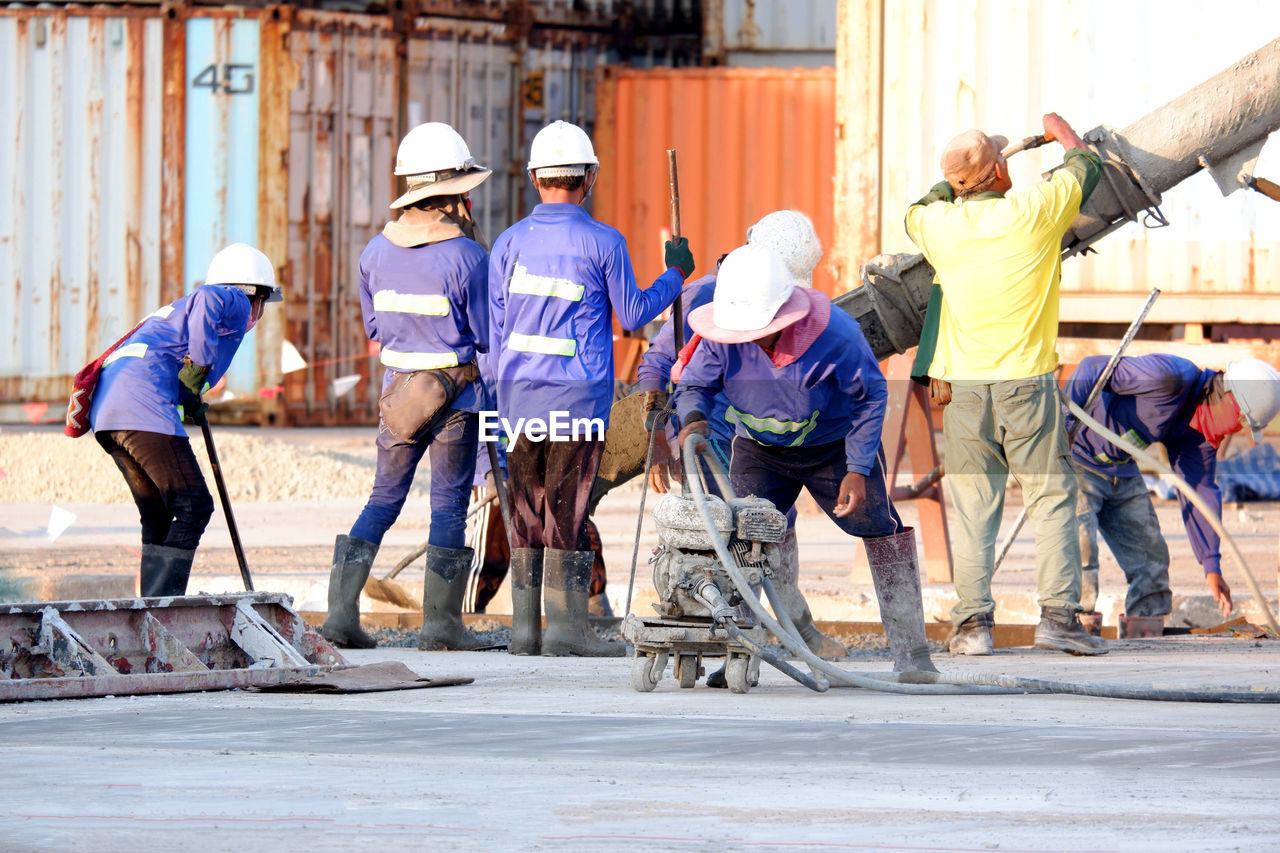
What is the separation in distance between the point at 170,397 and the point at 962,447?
3089mm

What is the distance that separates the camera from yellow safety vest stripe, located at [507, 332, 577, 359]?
21.3 feet

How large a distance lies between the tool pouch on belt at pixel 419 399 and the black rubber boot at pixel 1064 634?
2.34 metres

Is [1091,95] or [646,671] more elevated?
[1091,95]

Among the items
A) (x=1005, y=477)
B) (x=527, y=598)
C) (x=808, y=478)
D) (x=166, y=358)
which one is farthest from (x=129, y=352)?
(x=1005, y=477)

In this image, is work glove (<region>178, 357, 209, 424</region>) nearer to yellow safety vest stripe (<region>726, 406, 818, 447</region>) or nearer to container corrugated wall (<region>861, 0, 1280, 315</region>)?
yellow safety vest stripe (<region>726, 406, 818, 447</region>)

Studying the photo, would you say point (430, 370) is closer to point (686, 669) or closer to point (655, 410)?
point (655, 410)

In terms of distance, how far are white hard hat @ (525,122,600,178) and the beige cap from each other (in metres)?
1.34

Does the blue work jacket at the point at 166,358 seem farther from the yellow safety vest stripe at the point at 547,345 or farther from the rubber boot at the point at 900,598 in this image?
the rubber boot at the point at 900,598

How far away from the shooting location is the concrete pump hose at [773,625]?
5.18 metres

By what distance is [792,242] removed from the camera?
622cm

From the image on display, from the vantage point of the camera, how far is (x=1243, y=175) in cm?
780

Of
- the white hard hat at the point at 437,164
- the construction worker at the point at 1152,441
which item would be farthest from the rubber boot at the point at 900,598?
the construction worker at the point at 1152,441

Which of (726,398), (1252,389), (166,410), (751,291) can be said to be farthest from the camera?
(1252,389)

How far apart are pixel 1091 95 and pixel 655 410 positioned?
25.1 feet
